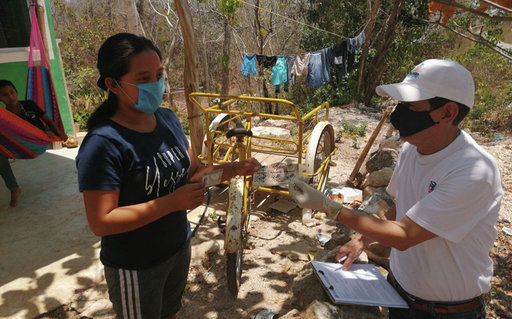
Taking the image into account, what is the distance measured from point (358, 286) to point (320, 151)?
364 centimetres

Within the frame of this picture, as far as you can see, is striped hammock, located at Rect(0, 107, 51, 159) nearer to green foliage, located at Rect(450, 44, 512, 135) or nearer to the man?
the man

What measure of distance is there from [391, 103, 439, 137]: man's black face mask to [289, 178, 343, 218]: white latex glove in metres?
0.45

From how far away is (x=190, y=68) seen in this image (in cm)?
395

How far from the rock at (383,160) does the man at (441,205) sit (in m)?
3.38

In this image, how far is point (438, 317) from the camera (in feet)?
4.56

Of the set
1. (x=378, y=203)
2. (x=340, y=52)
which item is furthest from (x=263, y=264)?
(x=340, y=52)

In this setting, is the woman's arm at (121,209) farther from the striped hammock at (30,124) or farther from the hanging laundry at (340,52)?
the hanging laundry at (340,52)

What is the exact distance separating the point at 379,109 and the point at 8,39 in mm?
9990

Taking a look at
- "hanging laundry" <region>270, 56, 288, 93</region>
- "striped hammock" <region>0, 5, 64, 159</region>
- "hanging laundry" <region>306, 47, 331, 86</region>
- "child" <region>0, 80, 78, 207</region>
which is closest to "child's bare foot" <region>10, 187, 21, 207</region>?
"child" <region>0, 80, 78, 207</region>

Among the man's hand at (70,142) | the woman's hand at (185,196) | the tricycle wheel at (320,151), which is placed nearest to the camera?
the woman's hand at (185,196)

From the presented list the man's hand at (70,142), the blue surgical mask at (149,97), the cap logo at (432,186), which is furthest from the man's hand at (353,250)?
the man's hand at (70,142)

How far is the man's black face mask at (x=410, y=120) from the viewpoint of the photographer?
131 centimetres

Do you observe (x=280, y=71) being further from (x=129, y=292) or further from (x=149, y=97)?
(x=129, y=292)

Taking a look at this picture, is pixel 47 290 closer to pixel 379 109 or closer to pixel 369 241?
Answer: pixel 369 241
